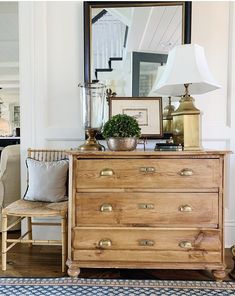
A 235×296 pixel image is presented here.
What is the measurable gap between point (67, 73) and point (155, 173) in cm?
126

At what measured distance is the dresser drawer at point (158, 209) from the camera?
1894 mm

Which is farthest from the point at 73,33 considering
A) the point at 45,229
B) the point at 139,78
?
the point at 45,229

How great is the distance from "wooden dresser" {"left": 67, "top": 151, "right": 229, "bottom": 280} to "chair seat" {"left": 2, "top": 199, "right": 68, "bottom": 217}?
184 mm

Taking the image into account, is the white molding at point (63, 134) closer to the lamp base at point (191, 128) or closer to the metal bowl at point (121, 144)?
the metal bowl at point (121, 144)

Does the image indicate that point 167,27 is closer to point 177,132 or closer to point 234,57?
point 234,57

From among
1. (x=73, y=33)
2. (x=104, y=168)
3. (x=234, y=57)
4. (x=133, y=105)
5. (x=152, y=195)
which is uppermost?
(x=73, y=33)

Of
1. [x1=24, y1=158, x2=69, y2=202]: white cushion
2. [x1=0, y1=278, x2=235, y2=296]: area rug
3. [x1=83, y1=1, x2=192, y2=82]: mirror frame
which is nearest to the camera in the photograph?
[x1=0, y1=278, x2=235, y2=296]: area rug

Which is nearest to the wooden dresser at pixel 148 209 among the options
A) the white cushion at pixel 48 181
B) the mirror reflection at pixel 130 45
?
the white cushion at pixel 48 181

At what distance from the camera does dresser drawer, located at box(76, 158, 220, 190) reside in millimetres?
1888

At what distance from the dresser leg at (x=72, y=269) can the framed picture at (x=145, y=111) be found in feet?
3.76

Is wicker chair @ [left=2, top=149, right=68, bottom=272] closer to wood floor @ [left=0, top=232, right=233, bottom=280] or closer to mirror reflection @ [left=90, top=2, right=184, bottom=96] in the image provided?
wood floor @ [left=0, top=232, right=233, bottom=280]

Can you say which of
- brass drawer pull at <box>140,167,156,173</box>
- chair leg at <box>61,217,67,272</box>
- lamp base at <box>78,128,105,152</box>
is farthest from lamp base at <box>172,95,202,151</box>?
chair leg at <box>61,217,67,272</box>

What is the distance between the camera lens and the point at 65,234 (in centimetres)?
211

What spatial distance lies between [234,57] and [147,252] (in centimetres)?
174
